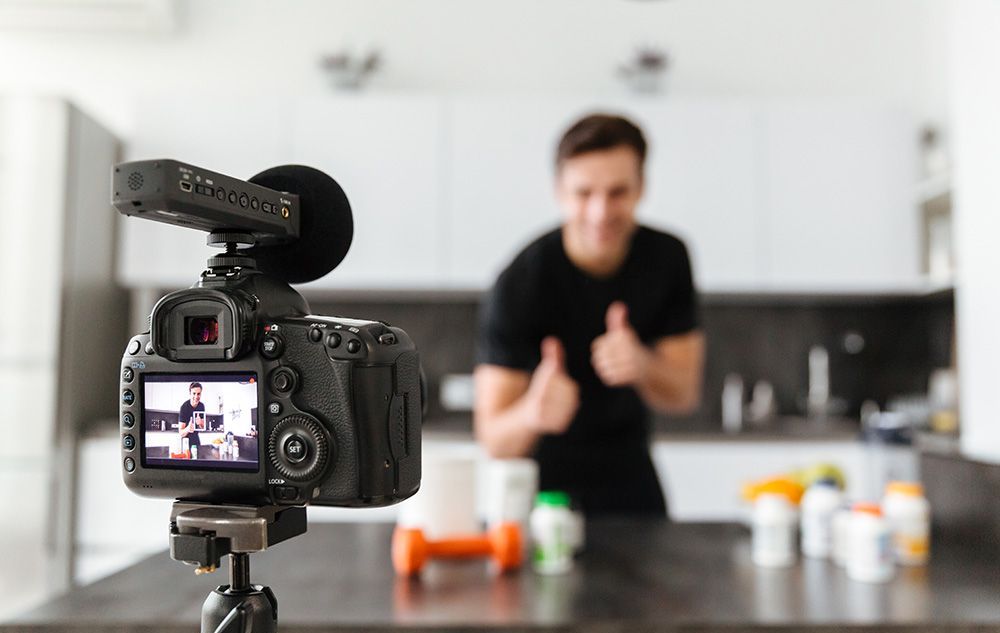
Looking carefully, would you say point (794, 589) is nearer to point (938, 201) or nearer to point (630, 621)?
point (630, 621)

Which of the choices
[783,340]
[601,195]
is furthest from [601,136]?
[783,340]

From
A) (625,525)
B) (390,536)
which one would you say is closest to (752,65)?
(625,525)

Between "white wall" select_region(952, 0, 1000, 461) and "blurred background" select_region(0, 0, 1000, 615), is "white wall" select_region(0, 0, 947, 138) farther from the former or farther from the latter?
"white wall" select_region(952, 0, 1000, 461)

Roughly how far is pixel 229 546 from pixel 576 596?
0.63 m

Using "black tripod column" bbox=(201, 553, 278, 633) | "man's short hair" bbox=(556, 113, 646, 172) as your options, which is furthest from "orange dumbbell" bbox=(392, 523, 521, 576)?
"man's short hair" bbox=(556, 113, 646, 172)

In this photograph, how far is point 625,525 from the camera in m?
1.44

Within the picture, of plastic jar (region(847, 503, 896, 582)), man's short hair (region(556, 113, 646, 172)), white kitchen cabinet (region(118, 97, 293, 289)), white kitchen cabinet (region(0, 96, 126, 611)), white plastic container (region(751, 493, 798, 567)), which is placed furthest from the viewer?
white kitchen cabinet (region(118, 97, 293, 289))

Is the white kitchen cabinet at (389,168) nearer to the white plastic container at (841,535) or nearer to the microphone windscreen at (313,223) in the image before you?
the white plastic container at (841,535)

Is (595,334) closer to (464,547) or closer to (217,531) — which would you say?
(464,547)

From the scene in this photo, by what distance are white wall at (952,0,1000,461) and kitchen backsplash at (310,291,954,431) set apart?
1.62 metres

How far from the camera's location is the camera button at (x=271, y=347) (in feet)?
1.43

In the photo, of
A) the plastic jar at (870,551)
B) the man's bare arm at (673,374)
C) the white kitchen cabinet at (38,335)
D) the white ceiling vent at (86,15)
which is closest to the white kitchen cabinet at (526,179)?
the white kitchen cabinet at (38,335)

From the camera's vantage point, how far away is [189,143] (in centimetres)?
282

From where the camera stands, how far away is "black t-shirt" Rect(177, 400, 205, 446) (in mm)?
436
